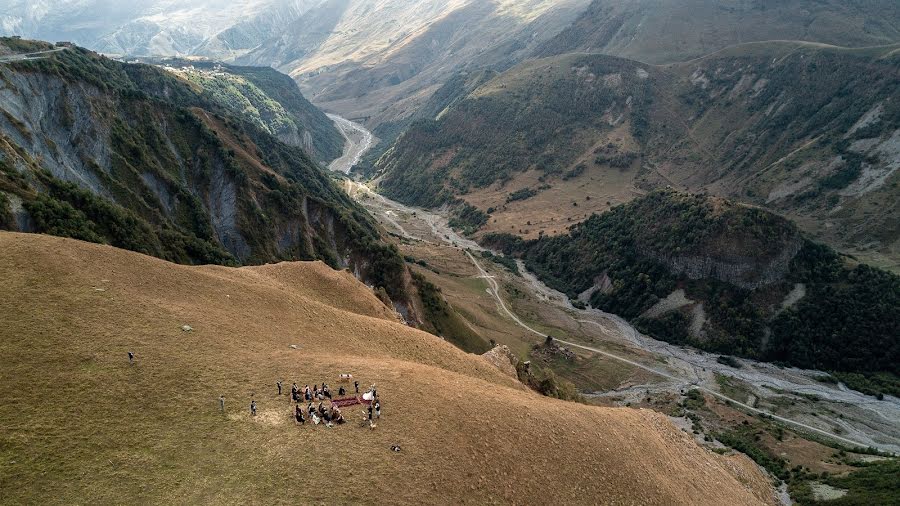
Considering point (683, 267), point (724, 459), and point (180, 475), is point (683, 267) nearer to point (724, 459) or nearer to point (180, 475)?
point (724, 459)

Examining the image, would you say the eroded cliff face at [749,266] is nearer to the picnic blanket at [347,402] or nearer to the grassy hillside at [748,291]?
the grassy hillside at [748,291]

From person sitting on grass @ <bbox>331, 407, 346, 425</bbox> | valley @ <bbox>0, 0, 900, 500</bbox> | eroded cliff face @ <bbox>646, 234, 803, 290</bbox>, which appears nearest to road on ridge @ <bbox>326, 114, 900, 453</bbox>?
valley @ <bbox>0, 0, 900, 500</bbox>

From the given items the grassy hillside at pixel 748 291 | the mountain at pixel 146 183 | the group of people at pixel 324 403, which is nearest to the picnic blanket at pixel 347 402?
the group of people at pixel 324 403

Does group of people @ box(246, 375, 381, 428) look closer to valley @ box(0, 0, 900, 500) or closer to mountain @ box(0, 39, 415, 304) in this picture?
valley @ box(0, 0, 900, 500)

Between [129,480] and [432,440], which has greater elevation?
[129,480]

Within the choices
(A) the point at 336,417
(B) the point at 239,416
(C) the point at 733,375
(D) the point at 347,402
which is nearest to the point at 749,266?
(C) the point at 733,375

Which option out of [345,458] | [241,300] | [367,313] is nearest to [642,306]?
[367,313]
